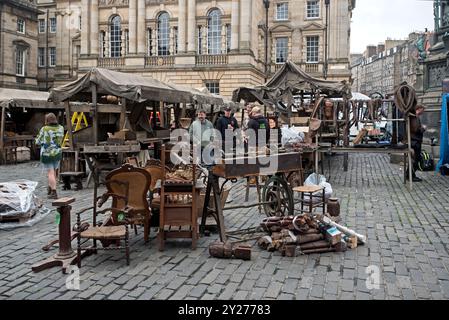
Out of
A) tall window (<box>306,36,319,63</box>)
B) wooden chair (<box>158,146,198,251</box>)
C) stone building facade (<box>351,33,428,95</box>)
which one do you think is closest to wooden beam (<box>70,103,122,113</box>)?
wooden chair (<box>158,146,198,251</box>)

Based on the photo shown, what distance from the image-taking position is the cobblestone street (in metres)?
4.76

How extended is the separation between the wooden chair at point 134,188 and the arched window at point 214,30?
114 feet

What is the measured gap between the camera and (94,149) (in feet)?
37.5

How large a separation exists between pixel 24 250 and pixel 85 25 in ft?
130

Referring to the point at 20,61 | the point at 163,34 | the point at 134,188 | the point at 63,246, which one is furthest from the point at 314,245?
the point at 20,61

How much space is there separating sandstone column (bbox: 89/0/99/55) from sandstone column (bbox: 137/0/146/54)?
454 cm

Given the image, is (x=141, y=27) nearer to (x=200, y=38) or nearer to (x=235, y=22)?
(x=200, y=38)

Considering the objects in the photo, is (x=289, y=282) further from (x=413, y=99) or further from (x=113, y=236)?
(x=413, y=99)

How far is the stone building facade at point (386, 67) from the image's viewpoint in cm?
8125

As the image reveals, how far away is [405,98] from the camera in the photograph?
11391 mm

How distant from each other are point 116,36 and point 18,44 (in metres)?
10.7

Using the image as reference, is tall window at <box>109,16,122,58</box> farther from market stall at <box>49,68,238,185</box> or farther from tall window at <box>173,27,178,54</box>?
market stall at <box>49,68,238,185</box>

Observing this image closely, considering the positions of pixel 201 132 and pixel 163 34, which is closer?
pixel 201 132
